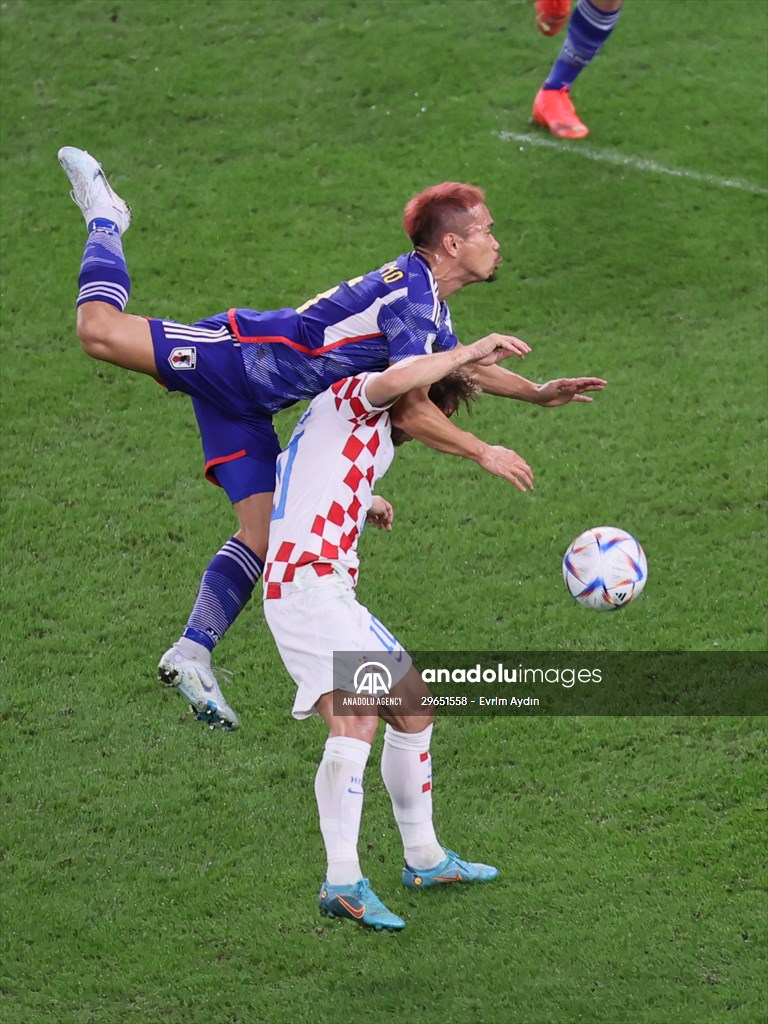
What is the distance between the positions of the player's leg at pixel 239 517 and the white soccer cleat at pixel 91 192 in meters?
0.94

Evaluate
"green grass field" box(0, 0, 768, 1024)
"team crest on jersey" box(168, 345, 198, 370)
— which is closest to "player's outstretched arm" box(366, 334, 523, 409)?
"team crest on jersey" box(168, 345, 198, 370)

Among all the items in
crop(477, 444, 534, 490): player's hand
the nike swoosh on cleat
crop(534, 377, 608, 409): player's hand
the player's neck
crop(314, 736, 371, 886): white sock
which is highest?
the player's neck

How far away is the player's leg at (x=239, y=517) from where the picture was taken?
19.2 ft

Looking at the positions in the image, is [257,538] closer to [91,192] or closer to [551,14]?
[91,192]

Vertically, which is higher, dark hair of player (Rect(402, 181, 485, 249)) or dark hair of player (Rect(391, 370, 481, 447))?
dark hair of player (Rect(402, 181, 485, 249))

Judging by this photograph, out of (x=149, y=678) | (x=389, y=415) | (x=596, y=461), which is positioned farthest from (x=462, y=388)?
(x=596, y=461)

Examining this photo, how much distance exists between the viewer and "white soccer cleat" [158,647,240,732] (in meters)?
5.64

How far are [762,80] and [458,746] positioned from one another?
23.9 feet

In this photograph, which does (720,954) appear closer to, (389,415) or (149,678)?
(389,415)

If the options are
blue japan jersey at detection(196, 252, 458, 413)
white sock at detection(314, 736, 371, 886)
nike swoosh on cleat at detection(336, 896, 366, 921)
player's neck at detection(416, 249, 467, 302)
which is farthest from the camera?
player's neck at detection(416, 249, 467, 302)

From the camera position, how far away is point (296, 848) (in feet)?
21.0

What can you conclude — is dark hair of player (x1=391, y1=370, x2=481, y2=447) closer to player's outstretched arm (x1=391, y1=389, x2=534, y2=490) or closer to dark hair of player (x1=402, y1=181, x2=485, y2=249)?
player's outstretched arm (x1=391, y1=389, x2=534, y2=490)

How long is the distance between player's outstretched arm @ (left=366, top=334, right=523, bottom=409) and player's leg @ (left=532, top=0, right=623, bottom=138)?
6.29 metres

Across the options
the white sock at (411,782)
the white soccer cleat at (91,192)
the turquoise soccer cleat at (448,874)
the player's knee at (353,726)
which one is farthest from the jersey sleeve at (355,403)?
the turquoise soccer cleat at (448,874)
